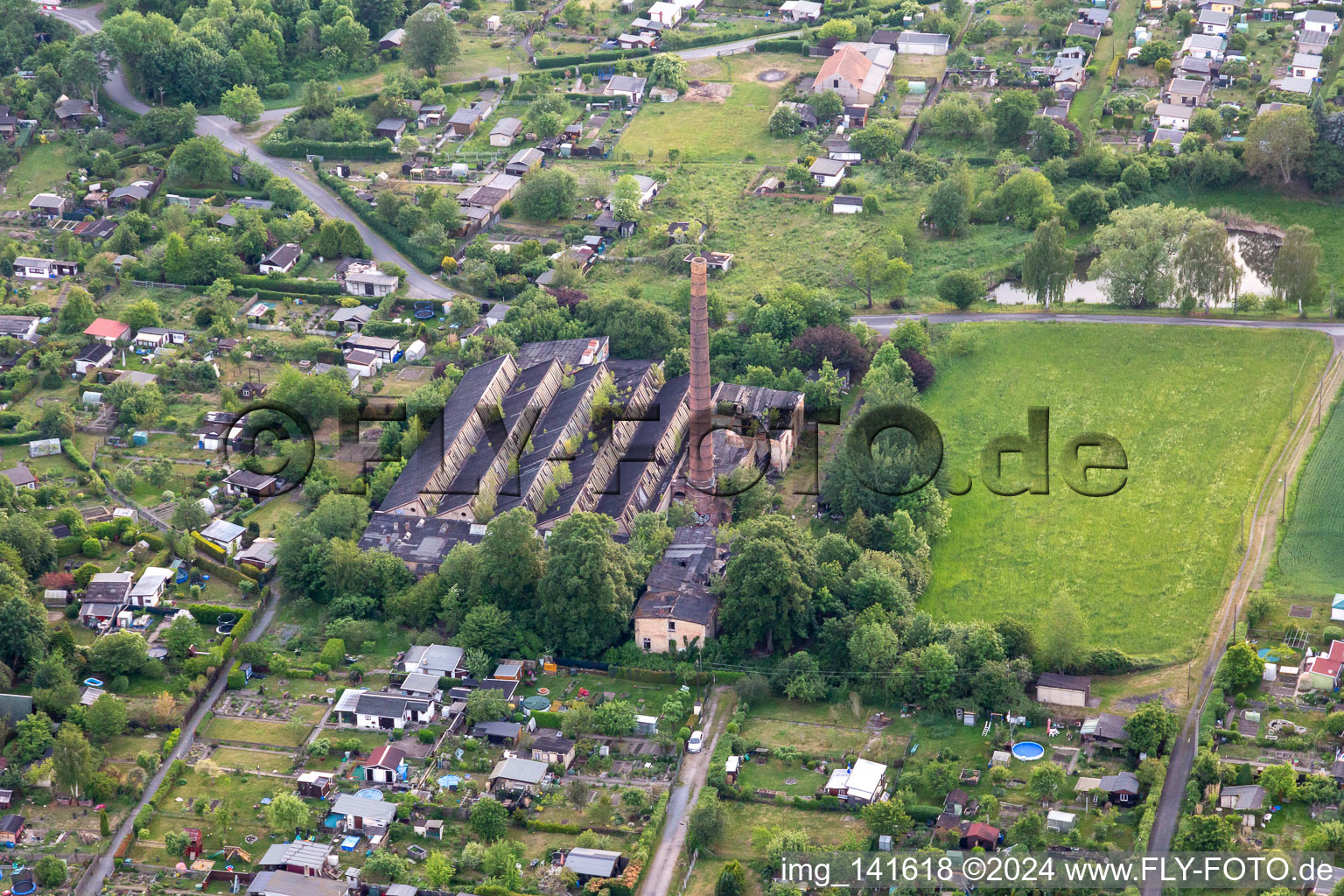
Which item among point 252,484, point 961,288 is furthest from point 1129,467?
point 252,484

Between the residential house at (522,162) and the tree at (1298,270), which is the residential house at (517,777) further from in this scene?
the residential house at (522,162)

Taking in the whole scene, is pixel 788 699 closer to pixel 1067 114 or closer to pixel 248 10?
pixel 1067 114

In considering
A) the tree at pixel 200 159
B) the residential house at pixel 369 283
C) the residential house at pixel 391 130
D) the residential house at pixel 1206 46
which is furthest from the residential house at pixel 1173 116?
the tree at pixel 200 159

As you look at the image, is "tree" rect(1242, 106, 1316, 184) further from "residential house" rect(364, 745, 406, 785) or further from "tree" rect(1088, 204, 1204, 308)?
"residential house" rect(364, 745, 406, 785)

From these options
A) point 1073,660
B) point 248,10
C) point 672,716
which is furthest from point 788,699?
point 248,10

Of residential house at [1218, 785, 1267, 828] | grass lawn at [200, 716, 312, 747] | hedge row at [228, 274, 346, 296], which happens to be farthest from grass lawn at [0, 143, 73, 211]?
residential house at [1218, 785, 1267, 828]

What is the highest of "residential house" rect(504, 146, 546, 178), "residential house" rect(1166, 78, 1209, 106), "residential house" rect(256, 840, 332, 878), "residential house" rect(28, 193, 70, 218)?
"residential house" rect(1166, 78, 1209, 106)
